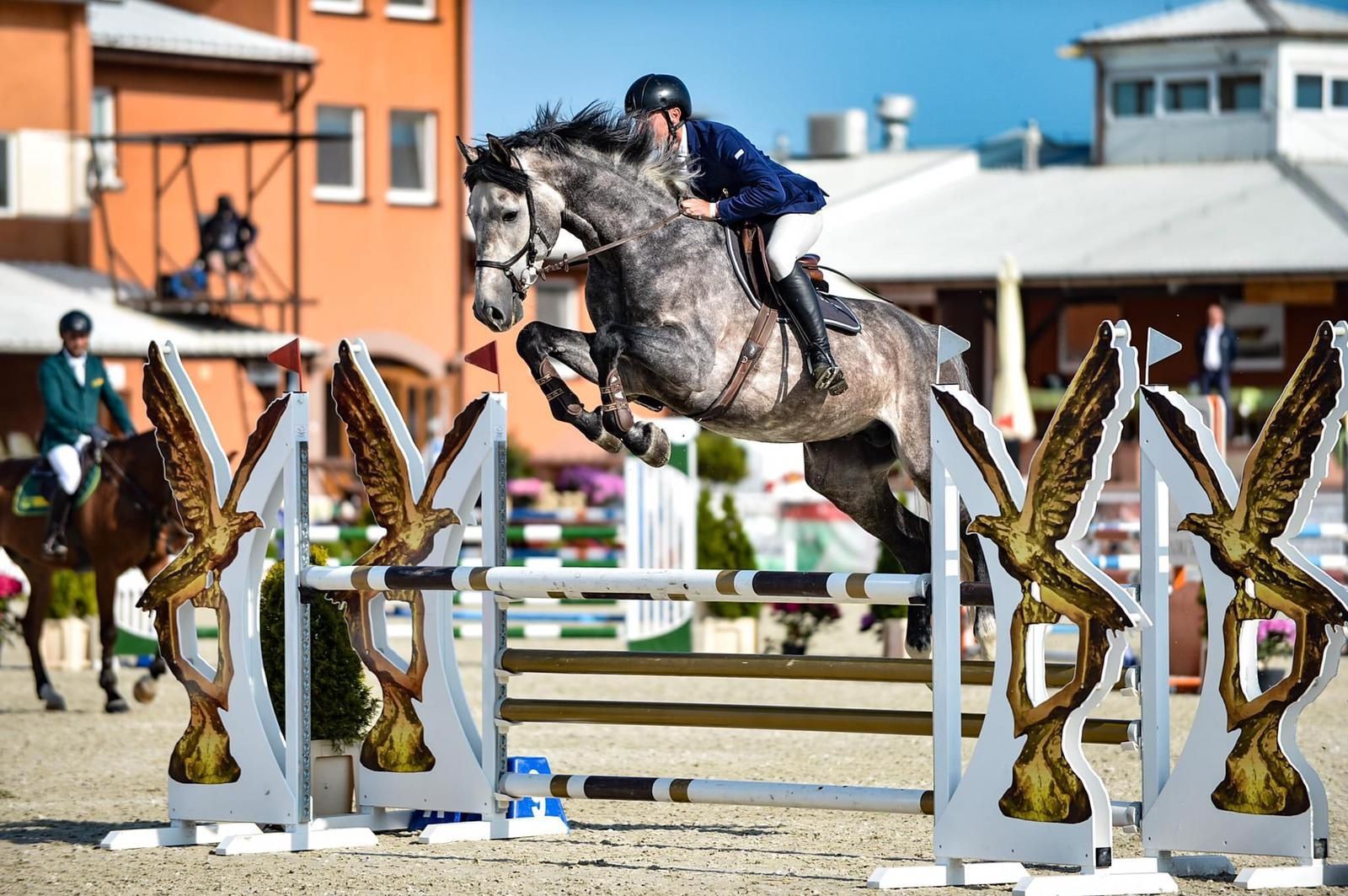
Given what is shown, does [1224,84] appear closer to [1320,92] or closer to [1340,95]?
[1320,92]

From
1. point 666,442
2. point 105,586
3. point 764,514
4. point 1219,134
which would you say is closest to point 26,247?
point 764,514

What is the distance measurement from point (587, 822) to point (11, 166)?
1766 cm

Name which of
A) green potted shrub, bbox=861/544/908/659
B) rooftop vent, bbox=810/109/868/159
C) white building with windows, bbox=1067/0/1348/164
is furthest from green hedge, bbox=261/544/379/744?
rooftop vent, bbox=810/109/868/159

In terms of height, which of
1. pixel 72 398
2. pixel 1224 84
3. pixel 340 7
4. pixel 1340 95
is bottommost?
pixel 72 398

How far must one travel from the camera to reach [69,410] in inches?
414

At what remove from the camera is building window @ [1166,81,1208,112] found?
1152 inches

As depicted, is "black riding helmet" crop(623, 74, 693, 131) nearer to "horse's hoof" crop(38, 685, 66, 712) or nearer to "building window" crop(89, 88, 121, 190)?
"horse's hoof" crop(38, 685, 66, 712)

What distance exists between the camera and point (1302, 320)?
992 inches

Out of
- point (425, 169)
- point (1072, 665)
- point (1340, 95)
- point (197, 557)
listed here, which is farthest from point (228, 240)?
point (1072, 665)

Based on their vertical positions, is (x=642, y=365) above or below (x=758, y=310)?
below

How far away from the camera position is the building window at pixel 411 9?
26.8m

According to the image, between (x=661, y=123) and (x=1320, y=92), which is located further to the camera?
(x=1320, y=92)

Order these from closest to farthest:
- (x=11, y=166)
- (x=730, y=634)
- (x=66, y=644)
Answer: (x=730, y=634)
(x=66, y=644)
(x=11, y=166)

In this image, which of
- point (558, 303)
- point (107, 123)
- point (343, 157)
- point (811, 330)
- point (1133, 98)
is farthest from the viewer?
point (558, 303)
